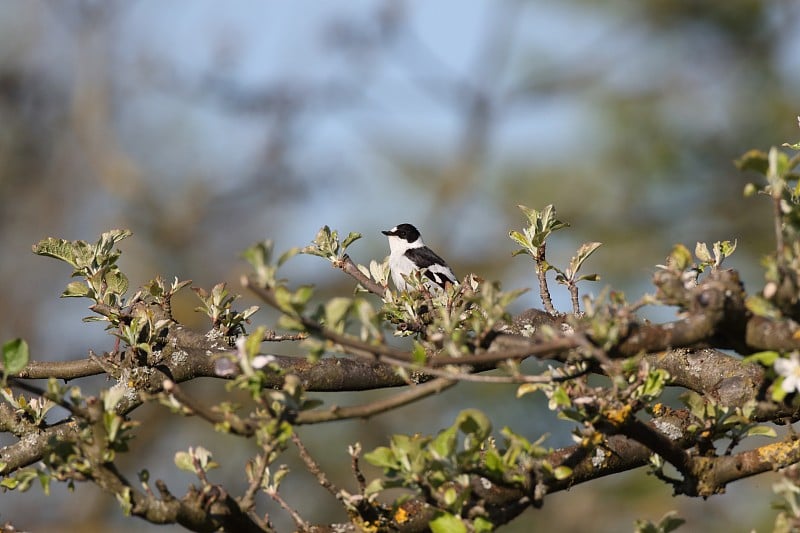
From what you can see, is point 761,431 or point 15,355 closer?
point 15,355

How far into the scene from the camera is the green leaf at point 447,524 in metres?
2.31

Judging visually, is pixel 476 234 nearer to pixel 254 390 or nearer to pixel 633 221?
pixel 633 221

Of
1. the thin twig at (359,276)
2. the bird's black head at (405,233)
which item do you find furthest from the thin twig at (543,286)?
the bird's black head at (405,233)

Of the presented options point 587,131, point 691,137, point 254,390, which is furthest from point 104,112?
point 254,390

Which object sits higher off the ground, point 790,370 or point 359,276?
point 359,276

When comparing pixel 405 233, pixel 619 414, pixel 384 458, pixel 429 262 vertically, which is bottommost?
pixel 384 458

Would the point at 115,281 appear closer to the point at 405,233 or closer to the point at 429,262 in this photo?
the point at 429,262

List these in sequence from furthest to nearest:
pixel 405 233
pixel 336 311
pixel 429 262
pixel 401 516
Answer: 1. pixel 405 233
2. pixel 429 262
3. pixel 401 516
4. pixel 336 311

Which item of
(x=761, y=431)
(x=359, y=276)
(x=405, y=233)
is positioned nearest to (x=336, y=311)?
(x=761, y=431)

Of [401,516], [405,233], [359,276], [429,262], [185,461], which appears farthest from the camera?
[405,233]

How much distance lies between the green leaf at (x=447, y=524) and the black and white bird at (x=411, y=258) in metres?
6.13

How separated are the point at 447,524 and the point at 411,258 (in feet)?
24.3

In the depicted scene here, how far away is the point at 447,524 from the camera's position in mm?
2326

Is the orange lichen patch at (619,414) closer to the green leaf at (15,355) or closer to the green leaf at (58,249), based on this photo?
the green leaf at (15,355)
